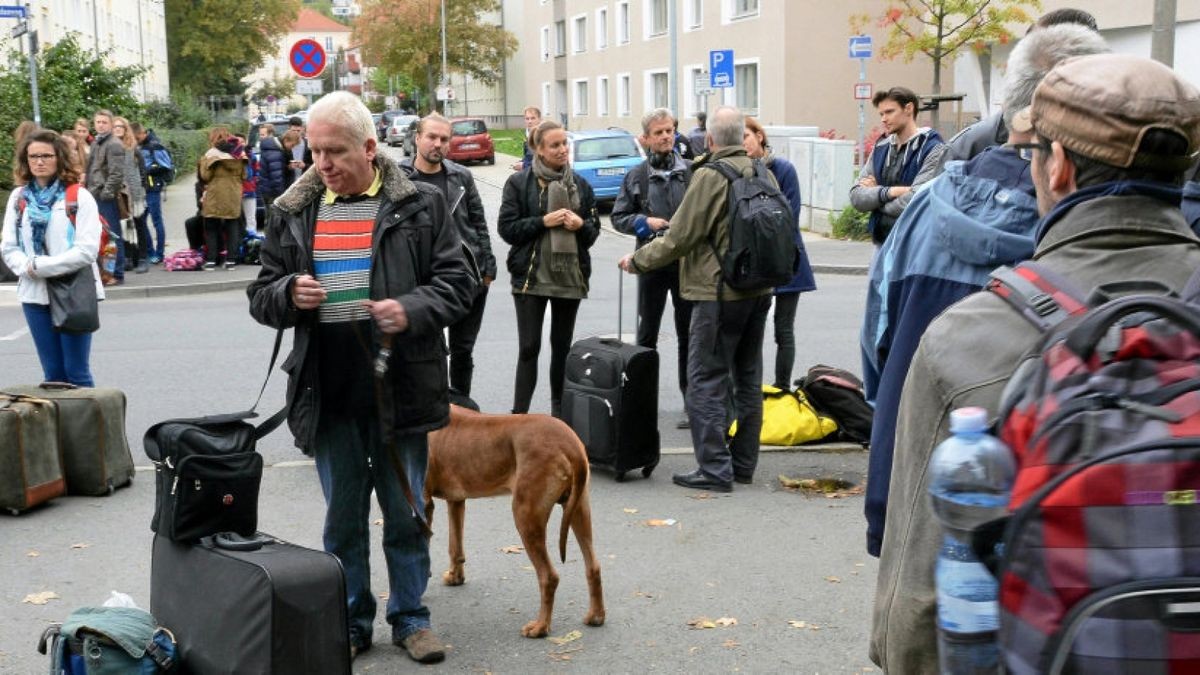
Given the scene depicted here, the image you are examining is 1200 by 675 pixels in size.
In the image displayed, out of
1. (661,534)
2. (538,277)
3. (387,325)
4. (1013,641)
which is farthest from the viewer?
(538,277)

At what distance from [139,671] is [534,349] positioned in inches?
174

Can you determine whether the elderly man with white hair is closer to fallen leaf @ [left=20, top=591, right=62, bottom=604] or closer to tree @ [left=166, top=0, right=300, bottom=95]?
fallen leaf @ [left=20, top=591, right=62, bottom=604]

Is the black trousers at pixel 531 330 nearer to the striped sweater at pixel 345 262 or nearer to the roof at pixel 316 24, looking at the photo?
the striped sweater at pixel 345 262

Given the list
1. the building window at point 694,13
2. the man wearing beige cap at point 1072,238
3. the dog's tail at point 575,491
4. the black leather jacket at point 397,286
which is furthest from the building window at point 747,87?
the man wearing beige cap at point 1072,238

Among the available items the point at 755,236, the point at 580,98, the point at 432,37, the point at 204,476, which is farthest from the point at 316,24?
the point at 204,476

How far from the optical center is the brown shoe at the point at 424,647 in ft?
16.3

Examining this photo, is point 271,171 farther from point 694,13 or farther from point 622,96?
point 622,96

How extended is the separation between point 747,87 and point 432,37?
35.4 m

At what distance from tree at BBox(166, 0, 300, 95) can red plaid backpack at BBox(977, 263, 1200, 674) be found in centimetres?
6721

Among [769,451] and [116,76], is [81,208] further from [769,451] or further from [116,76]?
[116,76]

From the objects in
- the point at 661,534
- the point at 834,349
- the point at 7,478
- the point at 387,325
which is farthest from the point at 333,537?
the point at 834,349

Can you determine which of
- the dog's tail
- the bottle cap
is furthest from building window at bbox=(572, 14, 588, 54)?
the bottle cap

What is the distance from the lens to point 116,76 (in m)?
28.7

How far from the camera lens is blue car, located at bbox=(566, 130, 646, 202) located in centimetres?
2788
